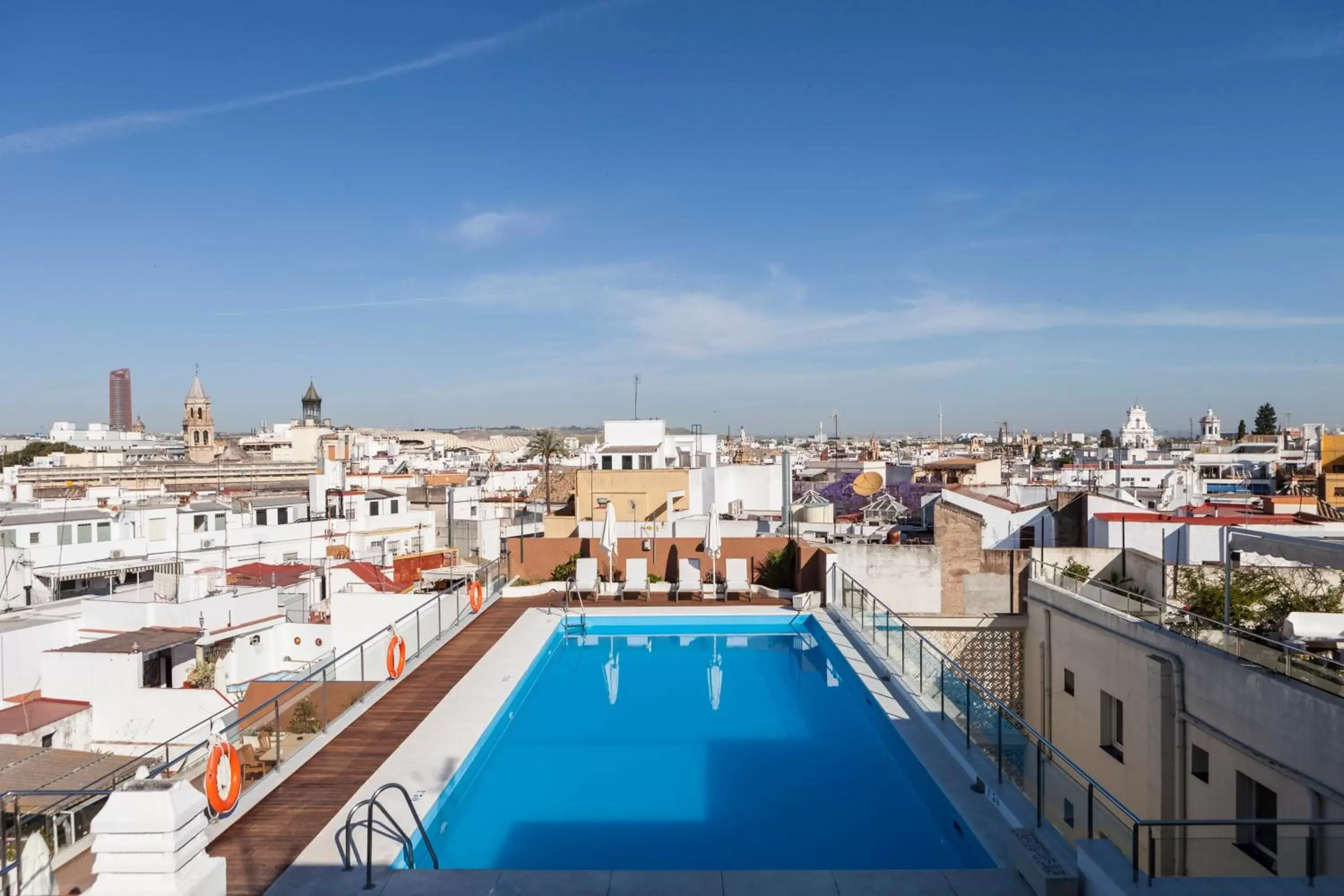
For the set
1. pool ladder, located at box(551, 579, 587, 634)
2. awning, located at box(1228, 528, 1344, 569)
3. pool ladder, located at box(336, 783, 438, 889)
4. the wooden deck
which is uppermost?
awning, located at box(1228, 528, 1344, 569)

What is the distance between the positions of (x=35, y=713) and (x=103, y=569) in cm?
1113

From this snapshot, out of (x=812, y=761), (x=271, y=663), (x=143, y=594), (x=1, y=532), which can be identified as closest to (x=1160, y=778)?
(x=812, y=761)

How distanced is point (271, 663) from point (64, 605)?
5912 millimetres

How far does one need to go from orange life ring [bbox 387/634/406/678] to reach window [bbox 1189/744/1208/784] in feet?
30.8

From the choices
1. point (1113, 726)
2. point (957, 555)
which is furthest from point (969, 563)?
point (1113, 726)

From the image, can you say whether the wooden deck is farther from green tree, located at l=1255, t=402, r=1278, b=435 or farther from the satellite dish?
green tree, located at l=1255, t=402, r=1278, b=435

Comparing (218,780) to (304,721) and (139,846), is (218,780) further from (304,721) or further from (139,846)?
(304,721)

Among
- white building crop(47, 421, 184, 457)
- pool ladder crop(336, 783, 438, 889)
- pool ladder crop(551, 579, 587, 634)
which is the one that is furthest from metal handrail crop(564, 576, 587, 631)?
white building crop(47, 421, 184, 457)

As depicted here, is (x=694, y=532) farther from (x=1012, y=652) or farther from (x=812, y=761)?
(x=812, y=761)

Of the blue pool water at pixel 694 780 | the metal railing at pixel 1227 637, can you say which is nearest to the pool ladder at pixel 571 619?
the blue pool water at pixel 694 780

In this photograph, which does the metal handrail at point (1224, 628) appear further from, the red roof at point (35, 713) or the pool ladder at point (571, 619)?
the red roof at point (35, 713)

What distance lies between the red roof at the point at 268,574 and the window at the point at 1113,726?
18896 mm

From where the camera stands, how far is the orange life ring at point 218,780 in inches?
248

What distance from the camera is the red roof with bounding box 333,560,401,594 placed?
2189 cm
